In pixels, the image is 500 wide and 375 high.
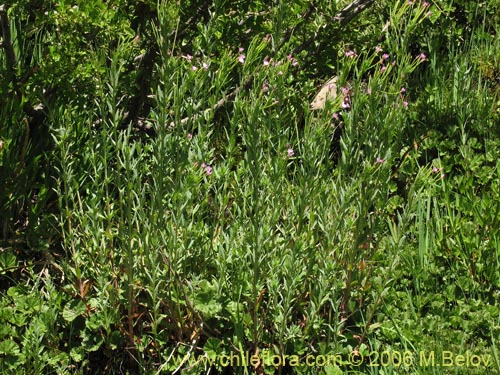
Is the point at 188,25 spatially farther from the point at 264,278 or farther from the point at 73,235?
the point at 264,278

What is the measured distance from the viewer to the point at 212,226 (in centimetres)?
335

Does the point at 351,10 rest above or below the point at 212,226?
above

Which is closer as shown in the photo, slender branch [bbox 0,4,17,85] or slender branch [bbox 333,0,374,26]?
slender branch [bbox 0,4,17,85]

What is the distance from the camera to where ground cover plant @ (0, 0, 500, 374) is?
2.96 m

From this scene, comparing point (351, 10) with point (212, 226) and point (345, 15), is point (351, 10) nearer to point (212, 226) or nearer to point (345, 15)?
point (345, 15)

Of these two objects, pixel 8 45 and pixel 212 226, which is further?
pixel 8 45

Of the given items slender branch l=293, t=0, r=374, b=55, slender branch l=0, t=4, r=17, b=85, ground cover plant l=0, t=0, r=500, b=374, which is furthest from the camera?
slender branch l=293, t=0, r=374, b=55

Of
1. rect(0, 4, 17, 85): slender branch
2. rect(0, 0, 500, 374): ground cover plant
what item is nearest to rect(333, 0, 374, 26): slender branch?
rect(0, 0, 500, 374): ground cover plant

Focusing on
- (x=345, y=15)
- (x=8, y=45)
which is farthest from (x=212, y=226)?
(x=345, y=15)

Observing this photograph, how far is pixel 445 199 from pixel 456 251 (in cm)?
37

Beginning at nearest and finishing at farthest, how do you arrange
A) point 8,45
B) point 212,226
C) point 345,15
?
point 212,226 → point 8,45 → point 345,15

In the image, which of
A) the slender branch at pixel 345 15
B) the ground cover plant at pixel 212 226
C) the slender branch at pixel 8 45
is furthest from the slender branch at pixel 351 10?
the slender branch at pixel 8 45

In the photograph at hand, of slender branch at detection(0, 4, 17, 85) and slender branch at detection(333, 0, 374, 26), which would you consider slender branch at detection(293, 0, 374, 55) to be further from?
slender branch at detection(0, 4, 17, 85)

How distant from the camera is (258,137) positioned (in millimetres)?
2822
